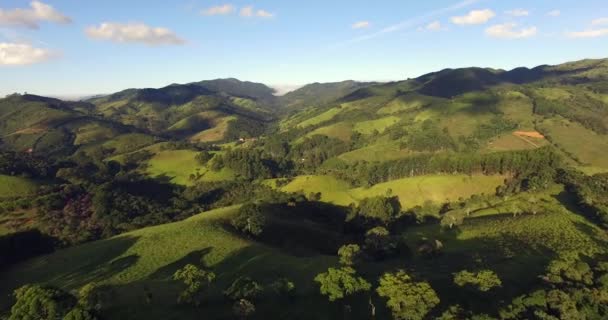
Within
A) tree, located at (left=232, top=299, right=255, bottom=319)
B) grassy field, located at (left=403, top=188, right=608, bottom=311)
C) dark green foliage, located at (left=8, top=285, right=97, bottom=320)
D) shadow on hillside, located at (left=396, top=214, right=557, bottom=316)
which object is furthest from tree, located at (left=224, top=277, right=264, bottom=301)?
grassy field, located at (left=403, top=188, right=608, bottom=311)

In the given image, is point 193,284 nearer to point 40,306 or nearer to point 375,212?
point 40,306

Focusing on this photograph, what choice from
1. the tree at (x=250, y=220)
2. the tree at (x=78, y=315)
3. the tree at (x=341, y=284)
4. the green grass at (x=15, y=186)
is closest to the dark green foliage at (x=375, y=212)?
the tree at (x=250, y=220)

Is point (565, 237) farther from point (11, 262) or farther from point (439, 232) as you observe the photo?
point (11, 262)

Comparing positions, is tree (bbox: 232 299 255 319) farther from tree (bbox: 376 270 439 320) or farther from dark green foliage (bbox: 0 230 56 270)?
dark green foliage (bbox: 0 230 56 270)

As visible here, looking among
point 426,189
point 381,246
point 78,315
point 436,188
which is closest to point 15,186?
point 381,246

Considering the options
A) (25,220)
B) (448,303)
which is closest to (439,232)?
(448,303)

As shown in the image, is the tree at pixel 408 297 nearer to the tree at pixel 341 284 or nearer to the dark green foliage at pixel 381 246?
the tree at pixel 341 284

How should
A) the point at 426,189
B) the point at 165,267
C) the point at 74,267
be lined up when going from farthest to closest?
the point at 426,189 < the point at 74,267 < the point at 165,267
